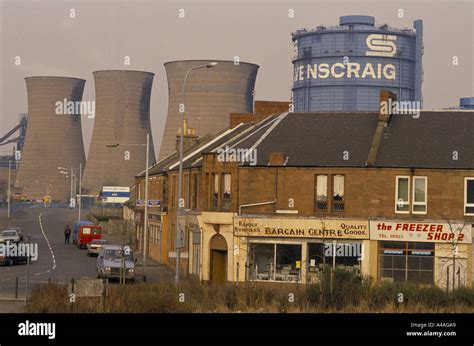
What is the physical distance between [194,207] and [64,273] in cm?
745

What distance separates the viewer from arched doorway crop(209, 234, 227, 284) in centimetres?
4688

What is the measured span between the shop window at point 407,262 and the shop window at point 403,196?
1.54m

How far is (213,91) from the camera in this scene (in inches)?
5768

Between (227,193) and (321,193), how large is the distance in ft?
15.0

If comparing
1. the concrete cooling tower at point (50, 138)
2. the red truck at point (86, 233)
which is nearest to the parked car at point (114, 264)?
the red truck at point (86, 233)

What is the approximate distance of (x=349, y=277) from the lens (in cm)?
3541

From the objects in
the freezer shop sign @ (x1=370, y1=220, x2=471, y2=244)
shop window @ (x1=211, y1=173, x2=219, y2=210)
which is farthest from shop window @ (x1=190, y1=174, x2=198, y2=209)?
the freezer shop sign @ (x1=370, y1=220, x2=471, y2=244)

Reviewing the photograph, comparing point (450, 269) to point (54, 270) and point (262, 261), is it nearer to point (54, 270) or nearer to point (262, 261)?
point (262, 261)

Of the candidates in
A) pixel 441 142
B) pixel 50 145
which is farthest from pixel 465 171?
pixel 50 145

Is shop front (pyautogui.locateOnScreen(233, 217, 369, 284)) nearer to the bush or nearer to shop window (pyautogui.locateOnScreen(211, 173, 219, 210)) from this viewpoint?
shop window (pyautogui.locateOnScreen(211, 173, 219, 210))

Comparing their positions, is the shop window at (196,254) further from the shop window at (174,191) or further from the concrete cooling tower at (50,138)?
the concrete cooling tower at (50,138)

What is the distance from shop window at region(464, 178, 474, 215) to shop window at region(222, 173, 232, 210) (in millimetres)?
10809

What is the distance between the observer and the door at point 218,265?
4700cm
